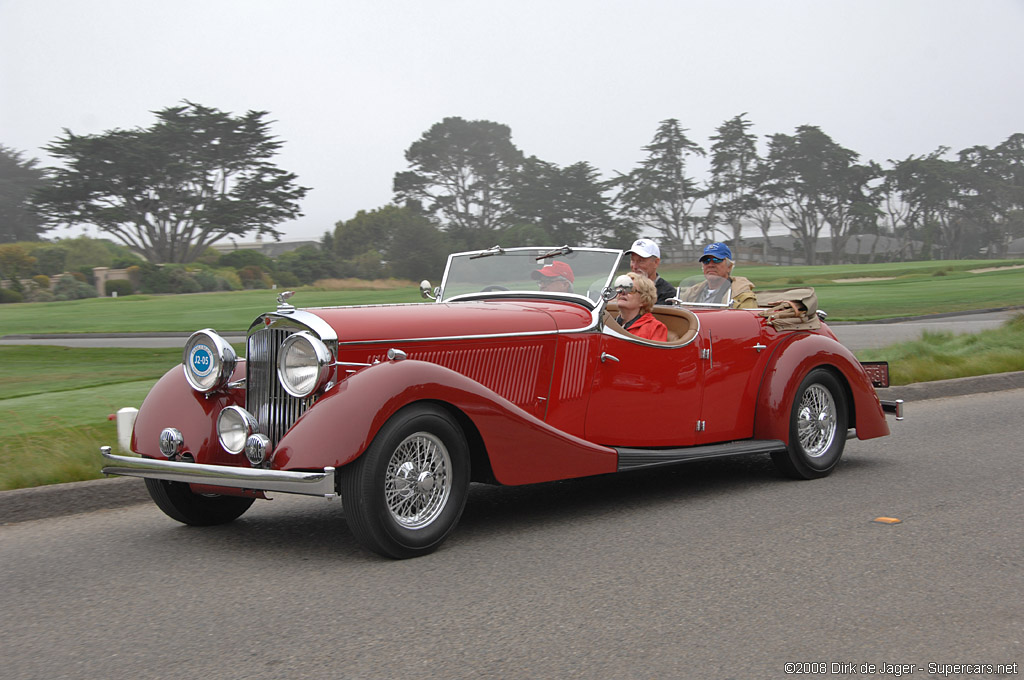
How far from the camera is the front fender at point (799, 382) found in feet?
21.9

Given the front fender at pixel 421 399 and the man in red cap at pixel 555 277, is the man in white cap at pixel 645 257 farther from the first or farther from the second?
the front fender at pixel 421 399

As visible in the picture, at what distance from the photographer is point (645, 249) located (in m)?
6.59

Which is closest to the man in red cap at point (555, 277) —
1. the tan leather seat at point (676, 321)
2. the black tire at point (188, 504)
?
the tan leather seat at point (676, 321)

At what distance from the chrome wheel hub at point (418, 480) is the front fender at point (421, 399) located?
222 millimetres

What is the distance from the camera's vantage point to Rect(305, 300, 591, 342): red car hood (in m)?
5.08

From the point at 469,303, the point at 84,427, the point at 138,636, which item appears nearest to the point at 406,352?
the point at 469,303

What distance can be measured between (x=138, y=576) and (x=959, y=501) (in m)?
4.64

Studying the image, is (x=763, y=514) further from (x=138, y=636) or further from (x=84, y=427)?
(x=84, y=427)

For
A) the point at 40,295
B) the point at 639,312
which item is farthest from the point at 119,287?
the point at 639,312

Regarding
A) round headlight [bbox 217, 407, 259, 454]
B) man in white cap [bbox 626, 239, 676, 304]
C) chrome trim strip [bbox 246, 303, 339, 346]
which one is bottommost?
round headlight [bbox 217, 407, 259, 454]

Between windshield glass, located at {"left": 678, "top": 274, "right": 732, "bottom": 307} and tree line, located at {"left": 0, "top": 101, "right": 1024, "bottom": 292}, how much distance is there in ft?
82.3

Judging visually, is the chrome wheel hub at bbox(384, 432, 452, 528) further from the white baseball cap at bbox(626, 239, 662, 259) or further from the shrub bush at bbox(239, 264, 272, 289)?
the shrub bush at bbox(239, 264, 272, 289)

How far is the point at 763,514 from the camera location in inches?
223

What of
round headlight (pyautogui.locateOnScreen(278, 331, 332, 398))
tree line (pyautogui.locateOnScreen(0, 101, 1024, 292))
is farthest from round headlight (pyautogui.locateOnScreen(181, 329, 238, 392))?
tree line (pyautogui.locateOnScreen(0, 101, 1024, 292))
